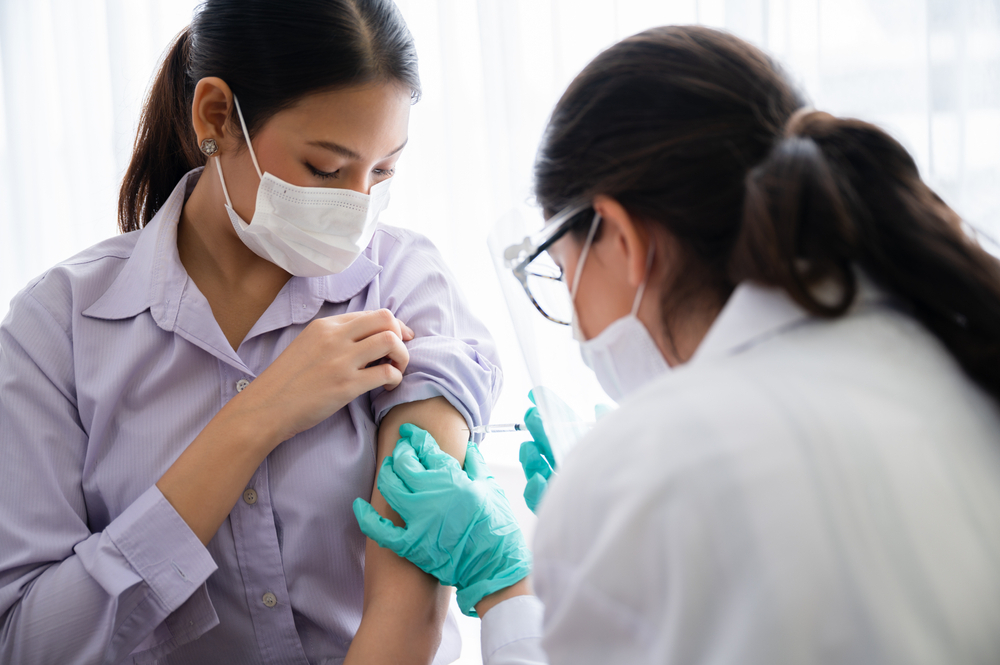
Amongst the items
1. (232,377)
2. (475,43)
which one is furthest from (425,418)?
(475,43)

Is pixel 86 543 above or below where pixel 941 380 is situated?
below

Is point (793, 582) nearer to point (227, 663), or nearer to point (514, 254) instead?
point (514, 254)

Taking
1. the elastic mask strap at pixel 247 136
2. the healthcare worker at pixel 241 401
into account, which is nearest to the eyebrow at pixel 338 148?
the healthcare worker at pixel 241 401

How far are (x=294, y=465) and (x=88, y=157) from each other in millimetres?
2156

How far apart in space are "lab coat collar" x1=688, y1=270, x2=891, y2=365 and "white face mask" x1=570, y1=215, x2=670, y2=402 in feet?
0.52

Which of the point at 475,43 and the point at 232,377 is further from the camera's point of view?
the point at 475,43

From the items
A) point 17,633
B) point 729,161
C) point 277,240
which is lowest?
point 17,633

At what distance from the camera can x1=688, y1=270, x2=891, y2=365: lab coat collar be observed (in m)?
0.68

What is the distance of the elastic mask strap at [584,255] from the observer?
0.87 metres

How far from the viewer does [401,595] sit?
114cm

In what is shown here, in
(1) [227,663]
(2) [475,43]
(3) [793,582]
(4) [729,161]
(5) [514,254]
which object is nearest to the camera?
(3) [793,582]

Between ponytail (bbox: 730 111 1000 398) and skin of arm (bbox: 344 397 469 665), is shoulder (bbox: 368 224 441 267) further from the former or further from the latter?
ponytail (bbox: 730 111 1000 398)

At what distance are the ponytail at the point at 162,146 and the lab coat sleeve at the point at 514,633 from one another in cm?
108

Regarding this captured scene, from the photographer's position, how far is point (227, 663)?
1179 millimetres
